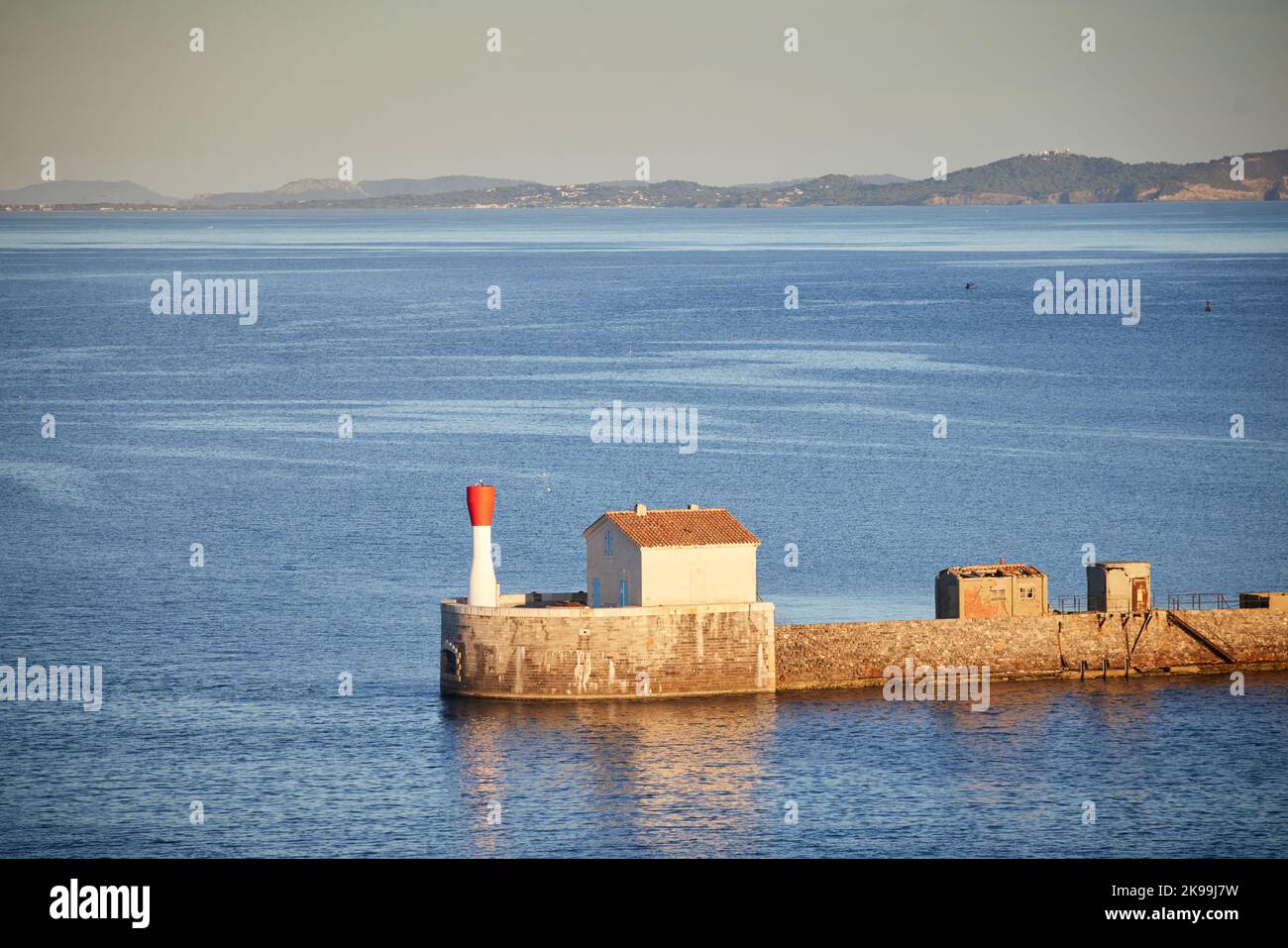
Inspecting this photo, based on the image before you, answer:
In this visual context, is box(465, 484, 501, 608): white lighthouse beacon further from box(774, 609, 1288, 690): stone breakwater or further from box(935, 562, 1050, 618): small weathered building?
box(935, 562, 1050, 618): small weathered building

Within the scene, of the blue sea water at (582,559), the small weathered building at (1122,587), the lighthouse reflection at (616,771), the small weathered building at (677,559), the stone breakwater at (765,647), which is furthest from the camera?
the small weathered building at (1122,587)

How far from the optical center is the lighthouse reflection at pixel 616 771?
5122cm

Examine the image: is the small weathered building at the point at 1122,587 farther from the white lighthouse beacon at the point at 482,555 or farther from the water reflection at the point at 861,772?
the white lighthouse beacon at the point at 482,555

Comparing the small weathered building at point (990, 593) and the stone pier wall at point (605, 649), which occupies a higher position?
the small weathered building at point (990, 593)

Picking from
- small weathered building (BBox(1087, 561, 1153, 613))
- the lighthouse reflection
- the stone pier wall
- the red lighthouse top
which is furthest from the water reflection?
the red lighthouse top

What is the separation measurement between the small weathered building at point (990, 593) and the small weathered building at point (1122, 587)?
183 cm

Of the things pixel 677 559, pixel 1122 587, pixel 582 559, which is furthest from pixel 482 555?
pixel 582 559

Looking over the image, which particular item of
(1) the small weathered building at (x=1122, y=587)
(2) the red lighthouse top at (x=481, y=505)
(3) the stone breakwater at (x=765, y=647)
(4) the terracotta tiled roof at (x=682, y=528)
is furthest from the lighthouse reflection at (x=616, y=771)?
(1) the small weathered building at (x=1122, y=587)

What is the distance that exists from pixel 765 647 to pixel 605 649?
4738 mm

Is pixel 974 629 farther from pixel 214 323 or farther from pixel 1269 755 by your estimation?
pixel 214 323

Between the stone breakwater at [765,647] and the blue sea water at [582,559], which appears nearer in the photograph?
the blue sea water at [582,559]

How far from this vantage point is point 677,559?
196 feet

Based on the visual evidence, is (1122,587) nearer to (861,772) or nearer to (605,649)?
(861,772)

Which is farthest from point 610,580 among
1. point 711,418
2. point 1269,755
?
point 711,418
